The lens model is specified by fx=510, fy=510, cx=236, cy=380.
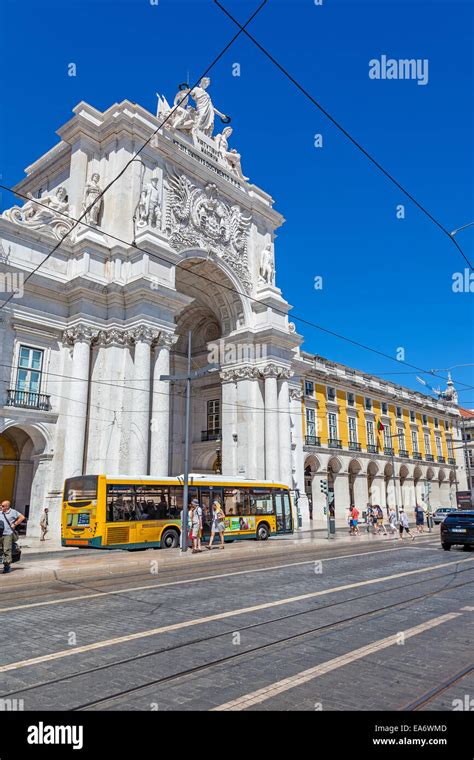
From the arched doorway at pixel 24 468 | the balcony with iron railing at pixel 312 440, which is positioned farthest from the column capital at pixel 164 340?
the balcony with iron railing at pixel 312 440

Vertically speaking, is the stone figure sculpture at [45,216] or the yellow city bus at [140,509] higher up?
the stone figure sculpture at [45,216]

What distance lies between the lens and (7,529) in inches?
472

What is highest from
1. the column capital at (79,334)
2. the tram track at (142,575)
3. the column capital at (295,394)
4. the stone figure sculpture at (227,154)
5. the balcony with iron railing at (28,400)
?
the stone figure sculpture at (227,154)

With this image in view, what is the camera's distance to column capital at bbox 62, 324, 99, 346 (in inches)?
982

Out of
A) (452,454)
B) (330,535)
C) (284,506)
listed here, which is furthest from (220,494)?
(452,454)

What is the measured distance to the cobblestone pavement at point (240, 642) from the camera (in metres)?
4.59

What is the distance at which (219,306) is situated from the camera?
117ft

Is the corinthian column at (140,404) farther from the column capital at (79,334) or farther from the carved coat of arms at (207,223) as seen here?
the carved coat of arms at (207,223)

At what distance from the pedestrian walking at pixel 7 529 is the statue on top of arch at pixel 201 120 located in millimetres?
26575

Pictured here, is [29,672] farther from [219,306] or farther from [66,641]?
[219,306]

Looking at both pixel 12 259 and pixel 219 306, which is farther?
pixel 219 306

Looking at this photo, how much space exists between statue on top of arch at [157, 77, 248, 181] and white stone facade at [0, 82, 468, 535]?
0.14m

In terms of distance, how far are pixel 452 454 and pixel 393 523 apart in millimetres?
44613
